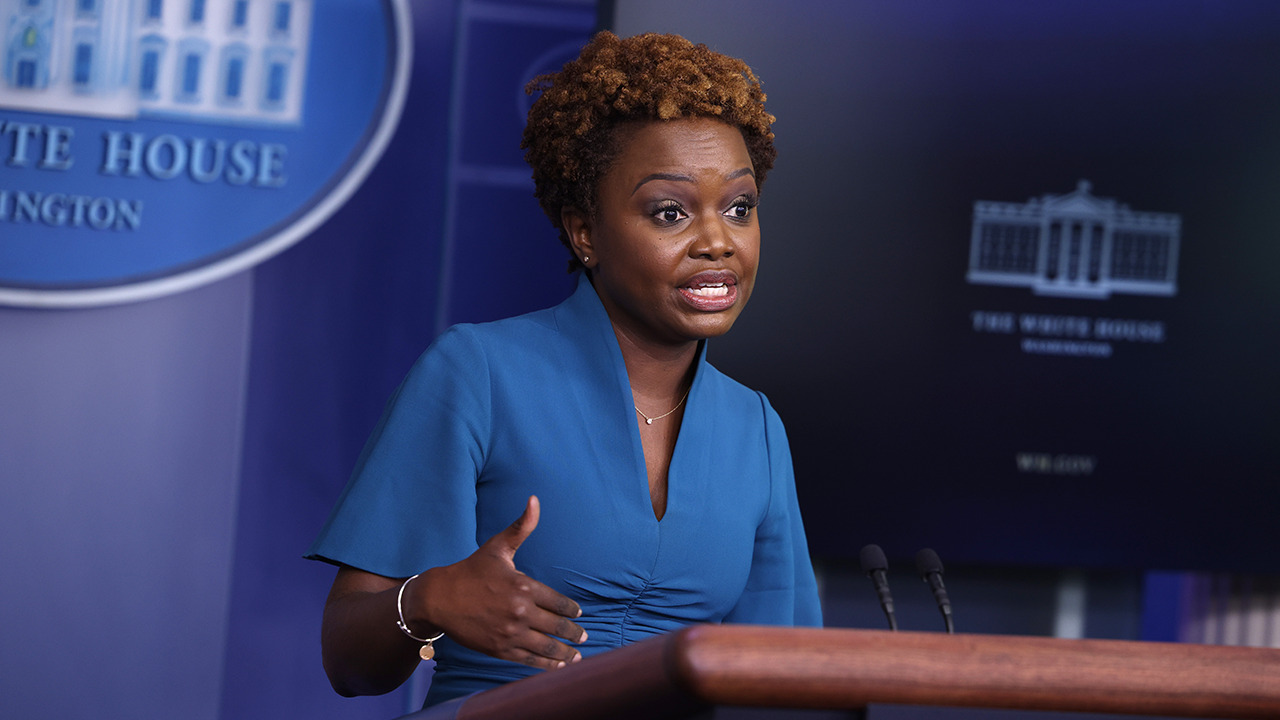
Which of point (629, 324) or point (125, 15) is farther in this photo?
point (125, 15)

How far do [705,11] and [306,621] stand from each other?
154 centimetres

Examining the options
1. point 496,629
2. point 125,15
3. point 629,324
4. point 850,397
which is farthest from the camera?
point 850,397

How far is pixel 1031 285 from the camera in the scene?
2.70 meters

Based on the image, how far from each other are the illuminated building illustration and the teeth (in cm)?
138

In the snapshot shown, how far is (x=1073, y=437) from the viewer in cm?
268

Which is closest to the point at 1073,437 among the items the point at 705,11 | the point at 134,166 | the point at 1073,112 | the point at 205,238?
the point at 1073,112

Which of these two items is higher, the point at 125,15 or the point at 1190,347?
the point at 125,15

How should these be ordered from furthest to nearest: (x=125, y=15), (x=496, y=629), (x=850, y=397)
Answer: (x=850, y=397) < (x=125, y=15) < (x=496, y=629)

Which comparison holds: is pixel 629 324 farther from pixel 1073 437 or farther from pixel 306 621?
pixel 1073 437

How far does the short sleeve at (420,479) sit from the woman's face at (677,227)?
0.23 metres

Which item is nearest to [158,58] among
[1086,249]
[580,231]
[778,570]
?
[580,231]

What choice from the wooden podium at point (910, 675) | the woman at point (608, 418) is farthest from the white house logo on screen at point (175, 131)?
the wooden podium at point (910, 675)

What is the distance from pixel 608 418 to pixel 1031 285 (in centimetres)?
153

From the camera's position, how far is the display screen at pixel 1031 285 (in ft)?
8.56
